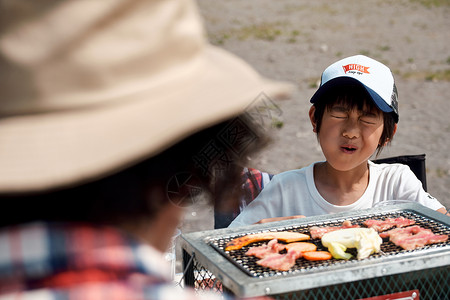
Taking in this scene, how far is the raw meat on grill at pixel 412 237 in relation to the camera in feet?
5.41

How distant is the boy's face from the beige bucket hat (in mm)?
1718

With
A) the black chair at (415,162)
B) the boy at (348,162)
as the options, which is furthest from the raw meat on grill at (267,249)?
the black chair at (415,162)

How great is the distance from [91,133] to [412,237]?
128 cm

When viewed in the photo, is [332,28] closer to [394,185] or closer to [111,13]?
[394,185]

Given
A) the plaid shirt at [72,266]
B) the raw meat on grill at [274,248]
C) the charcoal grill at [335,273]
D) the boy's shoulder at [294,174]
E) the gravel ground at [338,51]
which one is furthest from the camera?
the gravel ground at [338,51]

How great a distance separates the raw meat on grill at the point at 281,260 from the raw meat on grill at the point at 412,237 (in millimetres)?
305

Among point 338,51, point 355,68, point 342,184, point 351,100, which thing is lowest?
point 342,184

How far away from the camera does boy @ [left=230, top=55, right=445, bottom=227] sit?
2.36 metres

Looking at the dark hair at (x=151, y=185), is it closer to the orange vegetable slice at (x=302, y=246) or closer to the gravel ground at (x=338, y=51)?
the gravel ground at (x=338, y=51)

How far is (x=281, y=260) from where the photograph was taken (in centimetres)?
156

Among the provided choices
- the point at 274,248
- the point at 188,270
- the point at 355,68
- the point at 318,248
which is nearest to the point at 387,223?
the point at 318,248

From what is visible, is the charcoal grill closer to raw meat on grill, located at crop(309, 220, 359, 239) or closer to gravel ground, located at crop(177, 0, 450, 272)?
raw meat on grill, located at crop(309, 220, 359, 239)

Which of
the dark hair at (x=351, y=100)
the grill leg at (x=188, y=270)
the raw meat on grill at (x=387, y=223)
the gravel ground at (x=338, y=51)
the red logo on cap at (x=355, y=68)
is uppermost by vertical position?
the gravel ground at (x=338, y=51)

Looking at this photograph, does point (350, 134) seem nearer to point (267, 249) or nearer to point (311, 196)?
point (311, 196)
